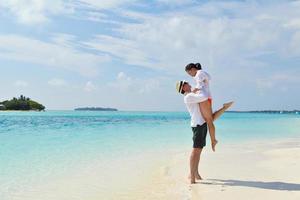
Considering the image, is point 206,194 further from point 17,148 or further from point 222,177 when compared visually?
point 17,148

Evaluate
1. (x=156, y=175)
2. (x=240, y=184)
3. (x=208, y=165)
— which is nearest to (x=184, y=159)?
(x=208, y=165)

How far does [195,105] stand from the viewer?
21.7 feet

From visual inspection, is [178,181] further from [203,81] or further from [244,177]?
[203,81]

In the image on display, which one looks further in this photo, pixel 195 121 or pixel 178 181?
pixel 178 181

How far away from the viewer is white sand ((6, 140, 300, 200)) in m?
5.84

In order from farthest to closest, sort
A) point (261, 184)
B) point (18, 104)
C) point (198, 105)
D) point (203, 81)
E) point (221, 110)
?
point (18, 104) → point (221, 110) → point (198, 105) → point (203, 81) → point (261, 184)

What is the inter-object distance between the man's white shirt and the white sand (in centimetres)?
98

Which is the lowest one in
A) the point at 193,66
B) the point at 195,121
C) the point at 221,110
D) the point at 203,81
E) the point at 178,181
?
the point at 178,181

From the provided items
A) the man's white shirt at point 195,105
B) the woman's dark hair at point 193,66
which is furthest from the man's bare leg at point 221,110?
the woman's dark hair at point 193,66

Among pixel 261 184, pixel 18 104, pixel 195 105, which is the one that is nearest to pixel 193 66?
pixel 195 105

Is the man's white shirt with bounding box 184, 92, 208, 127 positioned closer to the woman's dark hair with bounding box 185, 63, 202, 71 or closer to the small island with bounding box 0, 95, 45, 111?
the woman's dark hair with bounding box 185, 63, 202, 71

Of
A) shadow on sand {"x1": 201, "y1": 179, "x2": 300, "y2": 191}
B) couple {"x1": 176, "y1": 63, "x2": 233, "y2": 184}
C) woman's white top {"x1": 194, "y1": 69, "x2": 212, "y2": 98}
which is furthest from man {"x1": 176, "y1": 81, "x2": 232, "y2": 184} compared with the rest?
shadow on sand {"x1": 201, "y1": 179, "x2": 300, "y2": 191}

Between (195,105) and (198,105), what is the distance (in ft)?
0.17

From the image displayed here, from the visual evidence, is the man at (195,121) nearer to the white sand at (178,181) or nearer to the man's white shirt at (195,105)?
the man's white shirt at (195,105)
